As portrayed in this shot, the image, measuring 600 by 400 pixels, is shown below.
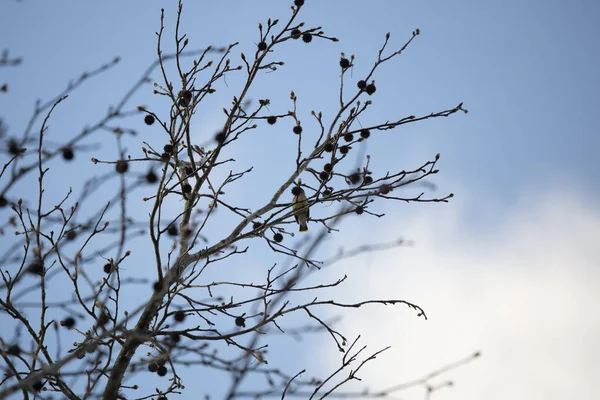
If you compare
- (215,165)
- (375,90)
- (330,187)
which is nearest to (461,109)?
(375,90)

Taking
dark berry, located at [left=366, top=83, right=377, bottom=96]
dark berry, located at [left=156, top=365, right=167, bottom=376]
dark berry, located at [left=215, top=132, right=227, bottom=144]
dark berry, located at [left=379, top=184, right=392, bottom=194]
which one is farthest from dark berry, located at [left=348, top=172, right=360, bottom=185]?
dark berry, located at [left=156, top=365, right=167, bottom=376]

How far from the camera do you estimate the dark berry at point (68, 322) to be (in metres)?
4.08

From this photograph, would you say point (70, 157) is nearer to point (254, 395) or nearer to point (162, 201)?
point (162, 201)

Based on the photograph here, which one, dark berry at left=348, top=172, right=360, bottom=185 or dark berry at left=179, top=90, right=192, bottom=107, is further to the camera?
dark berry at left=179, top=90, right=192, bottom=107

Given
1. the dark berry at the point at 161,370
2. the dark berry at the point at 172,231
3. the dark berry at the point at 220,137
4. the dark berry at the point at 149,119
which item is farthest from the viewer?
the dark berry at the point at 149,119

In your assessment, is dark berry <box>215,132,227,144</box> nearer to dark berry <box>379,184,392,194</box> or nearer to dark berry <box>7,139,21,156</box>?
dark berry <box>379,184,392,194</box>

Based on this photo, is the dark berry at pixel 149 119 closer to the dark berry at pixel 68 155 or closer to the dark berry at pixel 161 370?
the dark berry at pixel 68 155

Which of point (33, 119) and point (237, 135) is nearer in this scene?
point (33, 119)

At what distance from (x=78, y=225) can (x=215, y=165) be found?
1.11 m

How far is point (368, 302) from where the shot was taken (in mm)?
4324

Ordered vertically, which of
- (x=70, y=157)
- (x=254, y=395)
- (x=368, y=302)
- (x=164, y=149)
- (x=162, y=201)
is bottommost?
(x=254, y=395)

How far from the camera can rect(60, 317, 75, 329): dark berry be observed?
4.08 metres

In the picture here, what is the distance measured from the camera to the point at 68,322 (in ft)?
13.6

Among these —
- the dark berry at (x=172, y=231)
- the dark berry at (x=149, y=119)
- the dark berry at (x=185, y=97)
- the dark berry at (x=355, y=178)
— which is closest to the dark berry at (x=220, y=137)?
the dark berry at (x=185, y=97)
